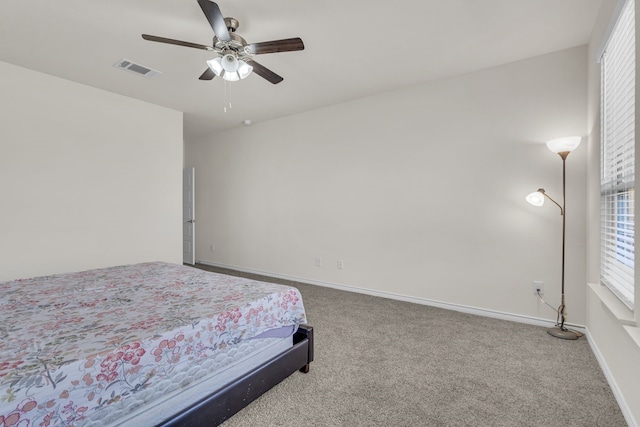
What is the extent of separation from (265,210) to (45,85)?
3.04m

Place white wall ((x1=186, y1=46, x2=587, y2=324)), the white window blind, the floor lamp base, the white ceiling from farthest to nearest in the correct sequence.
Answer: white wall ((x1=186, y1=46, x2=587, y2=324))
the floor lamp base
the white ceiling
the white window blind

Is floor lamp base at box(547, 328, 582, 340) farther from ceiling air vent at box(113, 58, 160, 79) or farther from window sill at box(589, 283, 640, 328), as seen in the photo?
ceiling air vent at box(113, 58, 160, 79)

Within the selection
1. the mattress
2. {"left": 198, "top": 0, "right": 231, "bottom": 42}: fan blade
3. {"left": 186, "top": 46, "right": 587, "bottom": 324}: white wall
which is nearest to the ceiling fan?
{"left": 198, "top": 0, "right": 231, "bottom": 42}: fan blade

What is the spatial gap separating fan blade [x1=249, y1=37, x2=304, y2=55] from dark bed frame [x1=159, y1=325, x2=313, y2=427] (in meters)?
1.97

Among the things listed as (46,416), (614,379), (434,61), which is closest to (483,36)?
(434,61)

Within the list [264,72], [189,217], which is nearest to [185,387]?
[264,72]

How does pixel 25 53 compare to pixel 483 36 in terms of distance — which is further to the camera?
pixel 25 53

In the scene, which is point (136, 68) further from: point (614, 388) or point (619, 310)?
point (614, 388)

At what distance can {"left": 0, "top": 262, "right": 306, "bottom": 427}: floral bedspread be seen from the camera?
1.06 m

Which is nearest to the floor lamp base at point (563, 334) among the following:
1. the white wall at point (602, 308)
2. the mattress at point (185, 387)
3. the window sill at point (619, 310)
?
the white wall at point (602, 308)

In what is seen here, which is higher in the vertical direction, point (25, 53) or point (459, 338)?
point (25, 53)

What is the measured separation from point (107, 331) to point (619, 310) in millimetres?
2680

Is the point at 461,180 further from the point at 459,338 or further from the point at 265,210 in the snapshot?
the point at 265,210

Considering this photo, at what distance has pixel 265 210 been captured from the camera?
16.6 ft
